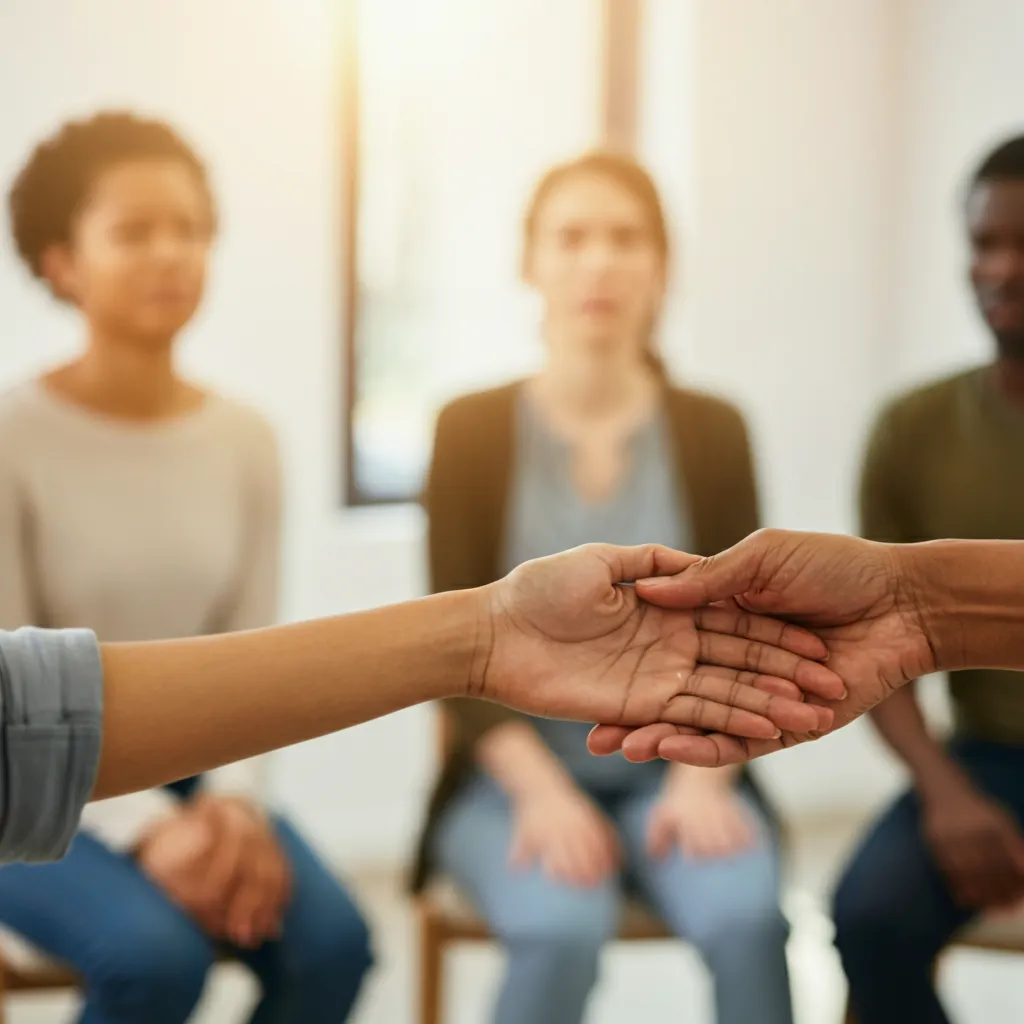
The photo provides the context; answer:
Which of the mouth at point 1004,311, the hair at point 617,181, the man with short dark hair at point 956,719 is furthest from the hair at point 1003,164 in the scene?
the hair at point 617,181

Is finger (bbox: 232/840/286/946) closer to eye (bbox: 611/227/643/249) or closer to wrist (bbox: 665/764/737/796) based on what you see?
wrist (bbox: 665/764/737/796)

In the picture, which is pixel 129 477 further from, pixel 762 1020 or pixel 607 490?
pixel 762 1020

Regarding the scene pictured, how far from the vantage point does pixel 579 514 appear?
143cm

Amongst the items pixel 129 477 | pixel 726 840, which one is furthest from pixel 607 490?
pixel 129 477

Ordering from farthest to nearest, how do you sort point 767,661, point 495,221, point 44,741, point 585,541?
1. point 495,221
2. point 585,541
3. point 767,661
4. point 44,741

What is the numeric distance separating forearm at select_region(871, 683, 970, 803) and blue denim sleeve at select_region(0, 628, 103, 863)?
0.89 m

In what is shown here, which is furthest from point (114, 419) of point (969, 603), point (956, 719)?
point (956, 719)

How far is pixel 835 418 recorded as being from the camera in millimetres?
2637

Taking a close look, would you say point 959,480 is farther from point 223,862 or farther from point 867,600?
point 223,862

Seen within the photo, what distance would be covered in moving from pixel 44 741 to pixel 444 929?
63cm

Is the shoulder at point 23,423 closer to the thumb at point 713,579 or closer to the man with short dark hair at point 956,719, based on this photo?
the thumb at point 713,579

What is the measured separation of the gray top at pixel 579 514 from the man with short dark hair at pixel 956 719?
0.23m

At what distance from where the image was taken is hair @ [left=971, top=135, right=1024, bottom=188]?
1.47m

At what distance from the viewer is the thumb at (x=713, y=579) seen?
3.24 feet
